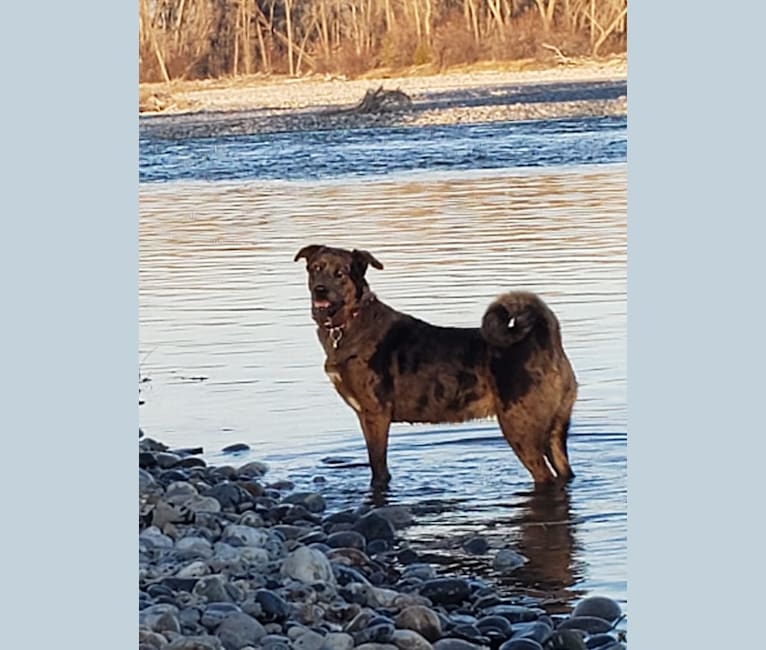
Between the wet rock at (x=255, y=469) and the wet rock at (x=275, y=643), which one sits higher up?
the wet rock at (x=255, y=469)

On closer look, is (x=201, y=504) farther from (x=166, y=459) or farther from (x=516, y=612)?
(x=516, y=612)

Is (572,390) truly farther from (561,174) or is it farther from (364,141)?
(364,141)

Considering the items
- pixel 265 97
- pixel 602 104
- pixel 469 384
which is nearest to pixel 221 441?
pixel 469 384

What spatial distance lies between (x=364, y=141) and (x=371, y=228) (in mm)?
304

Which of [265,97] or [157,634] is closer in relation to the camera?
[157,634]

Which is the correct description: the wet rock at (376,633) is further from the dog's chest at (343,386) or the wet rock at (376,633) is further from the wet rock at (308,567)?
the dog's chest at (343,386)

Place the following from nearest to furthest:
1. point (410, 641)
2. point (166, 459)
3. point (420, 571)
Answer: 1. point (410, 641)
2. point (420, 571)
3. point (166, 459)

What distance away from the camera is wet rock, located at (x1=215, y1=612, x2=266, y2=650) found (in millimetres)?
4965

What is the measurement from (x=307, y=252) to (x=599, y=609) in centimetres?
145

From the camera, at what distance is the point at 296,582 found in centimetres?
509

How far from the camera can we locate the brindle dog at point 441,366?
520 centimetres

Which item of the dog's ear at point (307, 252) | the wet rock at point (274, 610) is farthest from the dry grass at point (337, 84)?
the wet rock at point (274, 610)

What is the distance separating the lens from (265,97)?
5.48 meters

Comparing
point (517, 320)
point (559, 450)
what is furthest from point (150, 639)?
point (517, 320)
